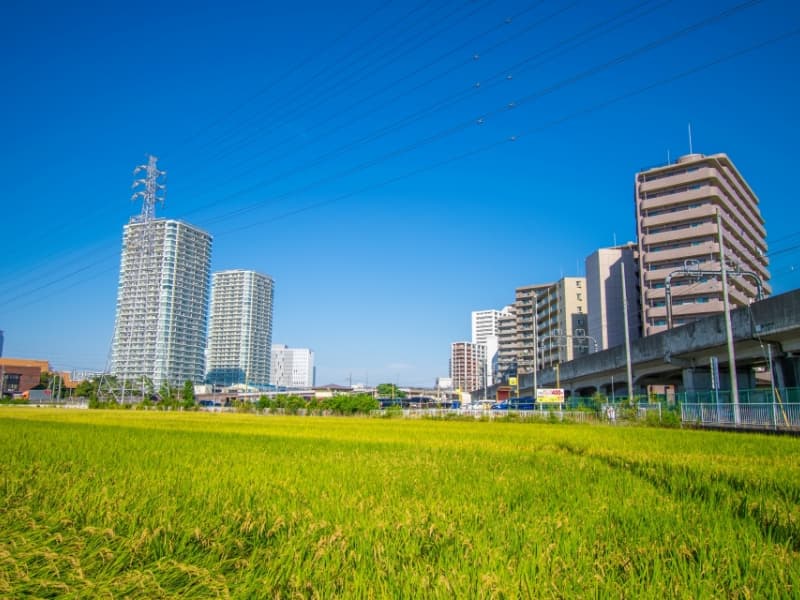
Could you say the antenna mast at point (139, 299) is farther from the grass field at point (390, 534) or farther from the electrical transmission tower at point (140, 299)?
the grass field at point (390, 534)

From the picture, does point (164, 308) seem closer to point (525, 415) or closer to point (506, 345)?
point (525, 415)

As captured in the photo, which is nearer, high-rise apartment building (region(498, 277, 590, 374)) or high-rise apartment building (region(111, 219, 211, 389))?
high-rise apartment building (region(111, 219, 211, 389))

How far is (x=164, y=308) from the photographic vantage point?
323 ft

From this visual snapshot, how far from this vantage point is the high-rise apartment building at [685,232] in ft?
217

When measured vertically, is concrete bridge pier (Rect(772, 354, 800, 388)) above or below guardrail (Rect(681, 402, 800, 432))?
above

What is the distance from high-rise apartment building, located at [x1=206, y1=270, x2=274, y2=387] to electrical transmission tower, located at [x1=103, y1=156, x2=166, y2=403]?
68.8m

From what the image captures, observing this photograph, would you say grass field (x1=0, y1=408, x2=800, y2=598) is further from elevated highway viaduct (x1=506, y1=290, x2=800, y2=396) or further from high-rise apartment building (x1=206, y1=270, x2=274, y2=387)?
high-rise apartment building (x1=206, y1=270, x2=274, y2=387)

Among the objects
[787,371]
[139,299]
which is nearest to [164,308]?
[139,299]

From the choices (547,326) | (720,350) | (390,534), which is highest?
(547,326)

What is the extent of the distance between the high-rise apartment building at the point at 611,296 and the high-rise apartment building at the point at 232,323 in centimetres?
10994

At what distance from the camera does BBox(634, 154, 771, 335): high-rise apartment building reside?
6619 centimetres

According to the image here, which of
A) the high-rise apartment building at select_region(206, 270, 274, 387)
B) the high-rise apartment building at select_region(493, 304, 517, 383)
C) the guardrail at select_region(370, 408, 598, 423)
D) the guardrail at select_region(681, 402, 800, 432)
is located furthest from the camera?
the high-rise apartment building at select_region(206, 270, 274, 387)

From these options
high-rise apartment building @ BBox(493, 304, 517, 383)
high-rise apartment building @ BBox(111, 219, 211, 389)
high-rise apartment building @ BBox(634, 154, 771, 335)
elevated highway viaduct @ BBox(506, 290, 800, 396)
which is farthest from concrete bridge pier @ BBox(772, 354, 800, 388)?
high-rise apartment building @ BBox(493, 304, 517, 383)

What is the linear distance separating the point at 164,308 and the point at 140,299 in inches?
777
